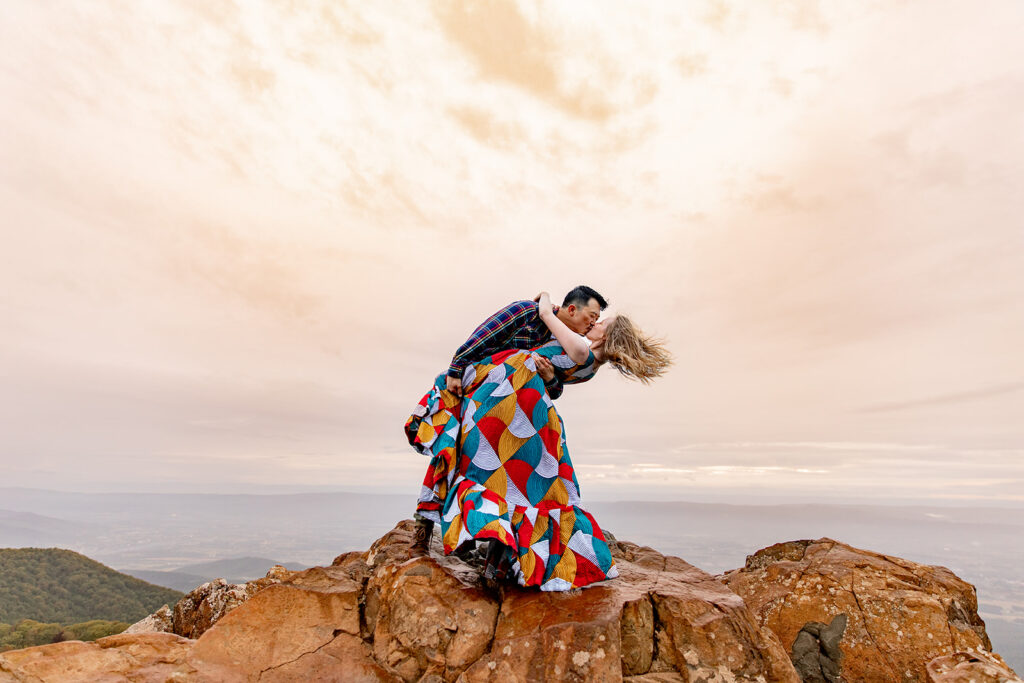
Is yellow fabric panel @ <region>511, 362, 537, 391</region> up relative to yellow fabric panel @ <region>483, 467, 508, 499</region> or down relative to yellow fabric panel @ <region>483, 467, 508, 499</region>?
up

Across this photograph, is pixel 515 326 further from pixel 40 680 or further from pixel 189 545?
pixel 189 545

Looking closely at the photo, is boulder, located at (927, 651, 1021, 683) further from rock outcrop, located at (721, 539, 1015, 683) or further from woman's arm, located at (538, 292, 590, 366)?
woman's arm, located at (538, 292, 590, 366)

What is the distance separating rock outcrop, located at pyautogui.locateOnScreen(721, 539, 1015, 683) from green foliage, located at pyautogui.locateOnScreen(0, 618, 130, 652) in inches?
468

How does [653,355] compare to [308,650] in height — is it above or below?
above

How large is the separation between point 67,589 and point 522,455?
2955 centimetres

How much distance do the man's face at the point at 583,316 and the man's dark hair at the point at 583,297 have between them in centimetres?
4

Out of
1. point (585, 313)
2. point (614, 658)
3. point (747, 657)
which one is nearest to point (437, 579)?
point (614, 658)

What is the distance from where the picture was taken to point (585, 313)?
230 inches

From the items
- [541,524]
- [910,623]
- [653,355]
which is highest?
[653,355]

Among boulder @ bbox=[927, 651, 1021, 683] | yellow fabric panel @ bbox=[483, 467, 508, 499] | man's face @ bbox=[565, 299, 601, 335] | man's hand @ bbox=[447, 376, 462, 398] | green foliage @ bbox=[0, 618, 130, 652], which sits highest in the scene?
man's face @ bbox=[565, 299, 601, 335]

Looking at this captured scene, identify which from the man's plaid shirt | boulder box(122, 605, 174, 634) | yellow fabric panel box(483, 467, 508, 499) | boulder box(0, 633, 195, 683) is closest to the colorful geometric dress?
yellow fabric panel box(483, 467, 508, 499)

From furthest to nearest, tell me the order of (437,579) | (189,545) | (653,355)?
1. (189,545)
2. (653,355)
3. (437,579)

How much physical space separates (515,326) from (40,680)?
5277 mm

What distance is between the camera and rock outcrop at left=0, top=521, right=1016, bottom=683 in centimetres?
426
